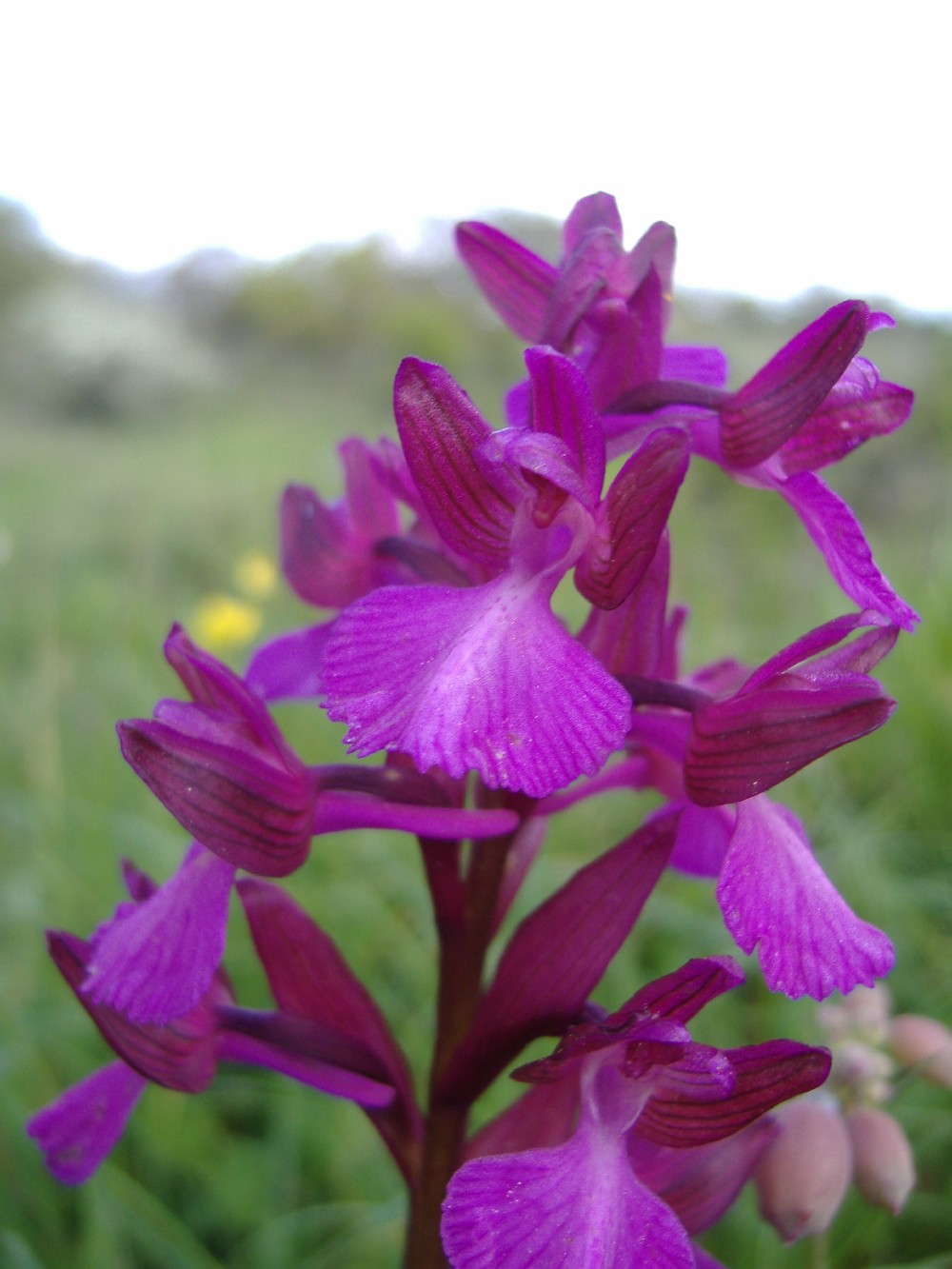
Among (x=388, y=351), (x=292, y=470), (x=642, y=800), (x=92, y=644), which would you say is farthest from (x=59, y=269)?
(x=642, y=800)

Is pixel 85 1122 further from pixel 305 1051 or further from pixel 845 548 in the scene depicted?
pixel 845 548

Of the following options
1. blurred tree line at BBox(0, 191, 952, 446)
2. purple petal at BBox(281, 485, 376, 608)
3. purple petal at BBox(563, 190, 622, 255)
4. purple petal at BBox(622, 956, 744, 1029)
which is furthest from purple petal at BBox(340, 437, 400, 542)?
blurred tree line at BBox(0, 191, 952, 446)

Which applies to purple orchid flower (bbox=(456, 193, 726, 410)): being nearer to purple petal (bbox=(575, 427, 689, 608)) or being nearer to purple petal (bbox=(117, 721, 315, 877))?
purple petal (bbox=(575, 427, 689, 608))

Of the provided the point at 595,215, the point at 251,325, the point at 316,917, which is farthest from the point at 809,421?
the point at 251,325

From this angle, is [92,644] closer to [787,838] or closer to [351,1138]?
[351,1138]

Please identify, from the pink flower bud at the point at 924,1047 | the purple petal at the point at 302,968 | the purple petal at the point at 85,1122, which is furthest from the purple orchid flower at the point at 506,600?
the pink flower bud at the point at 924,1047

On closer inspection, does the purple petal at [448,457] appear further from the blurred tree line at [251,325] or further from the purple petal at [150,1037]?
the blurred tree line at [251,325]
